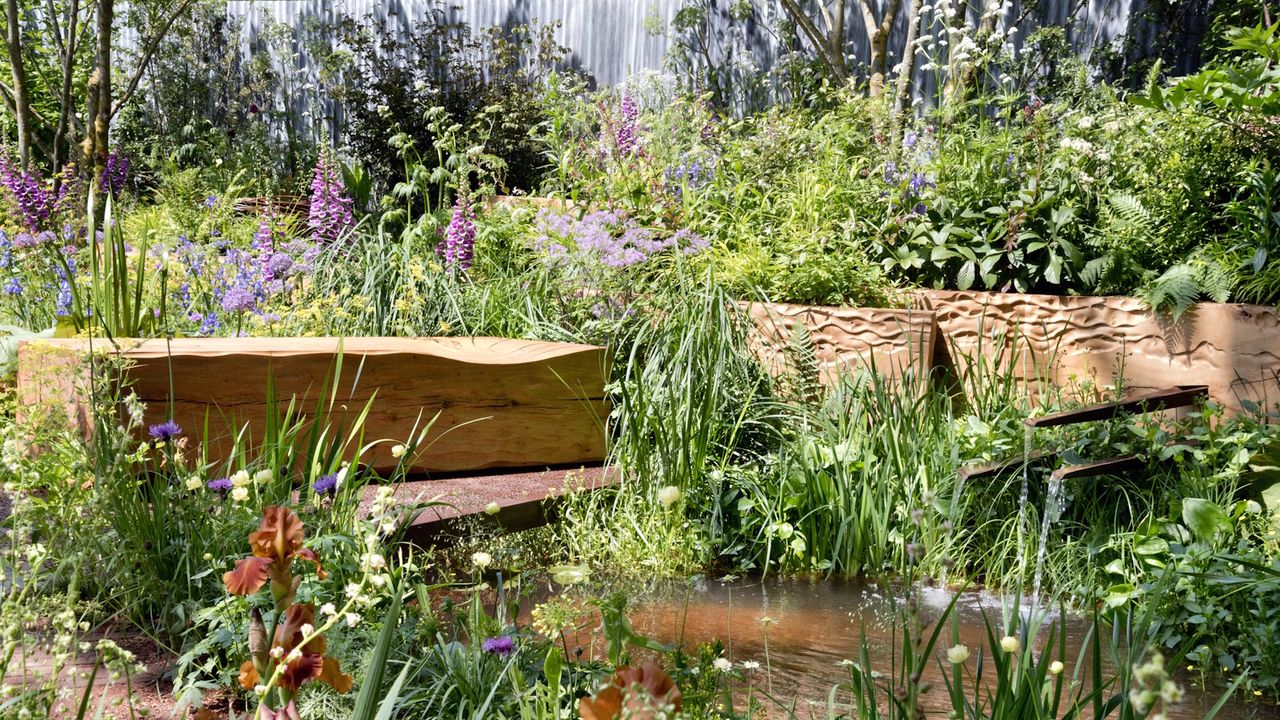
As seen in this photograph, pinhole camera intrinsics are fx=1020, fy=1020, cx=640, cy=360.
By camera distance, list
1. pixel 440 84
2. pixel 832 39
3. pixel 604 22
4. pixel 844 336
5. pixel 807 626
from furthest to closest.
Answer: pixel 604 22 → pixel 440 84 → pixel 832 39 → pixel 844 336 → pixel 807 626

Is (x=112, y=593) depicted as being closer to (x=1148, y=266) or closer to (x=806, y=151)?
(x=1148, y=266)

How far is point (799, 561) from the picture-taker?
10.8 feet

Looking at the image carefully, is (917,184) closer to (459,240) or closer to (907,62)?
(459,240)

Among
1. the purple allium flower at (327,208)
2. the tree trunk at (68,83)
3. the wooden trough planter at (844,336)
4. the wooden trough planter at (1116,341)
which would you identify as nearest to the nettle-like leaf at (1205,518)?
the wooden trough planter at (1116,341)

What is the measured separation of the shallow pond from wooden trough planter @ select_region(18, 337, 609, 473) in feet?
2.70

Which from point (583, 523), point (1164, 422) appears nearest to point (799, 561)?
point (583, 523)

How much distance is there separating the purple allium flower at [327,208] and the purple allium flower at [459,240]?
551mm

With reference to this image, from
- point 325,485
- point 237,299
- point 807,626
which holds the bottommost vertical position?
point 807,626

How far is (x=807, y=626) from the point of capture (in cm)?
286

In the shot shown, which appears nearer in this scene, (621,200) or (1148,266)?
(1148,266)

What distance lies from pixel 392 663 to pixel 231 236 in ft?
13.2

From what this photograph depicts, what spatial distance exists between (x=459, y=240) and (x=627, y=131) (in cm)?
179

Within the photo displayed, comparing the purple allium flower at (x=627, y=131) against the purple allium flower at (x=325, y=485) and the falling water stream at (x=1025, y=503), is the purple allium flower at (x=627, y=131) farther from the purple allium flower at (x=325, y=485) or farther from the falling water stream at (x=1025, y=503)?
the purple allium flower at (x=325, y=485)

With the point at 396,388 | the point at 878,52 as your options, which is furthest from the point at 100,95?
the point at 878,52
